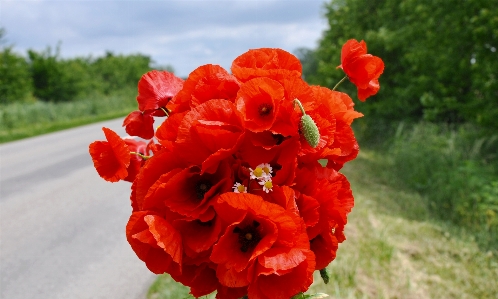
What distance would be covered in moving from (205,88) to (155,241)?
413 millimetres

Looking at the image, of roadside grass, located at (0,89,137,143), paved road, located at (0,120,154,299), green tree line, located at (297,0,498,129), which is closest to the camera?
paved road, located at (0,120,154,299)

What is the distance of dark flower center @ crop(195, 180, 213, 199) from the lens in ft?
3.71

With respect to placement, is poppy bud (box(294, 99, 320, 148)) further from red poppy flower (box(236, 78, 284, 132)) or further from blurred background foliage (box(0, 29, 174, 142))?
blurred background foliage (box(0, 29, 174, 142))

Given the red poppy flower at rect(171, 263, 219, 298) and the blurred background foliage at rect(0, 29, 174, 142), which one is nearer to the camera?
the red poppy flower at rect(171, 263, 219, 298)

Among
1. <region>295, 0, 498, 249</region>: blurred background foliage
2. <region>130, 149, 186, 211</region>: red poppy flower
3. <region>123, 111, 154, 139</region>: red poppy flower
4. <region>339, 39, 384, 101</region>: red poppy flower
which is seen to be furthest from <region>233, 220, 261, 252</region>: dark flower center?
<region>295, 0, 498, 249</region>: blurred background foliage

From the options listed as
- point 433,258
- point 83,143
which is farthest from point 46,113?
point 433,258

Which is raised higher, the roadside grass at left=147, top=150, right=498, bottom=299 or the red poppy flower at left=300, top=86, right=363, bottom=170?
the red poppy flower at left=300, top=86, right=363, bottom=170

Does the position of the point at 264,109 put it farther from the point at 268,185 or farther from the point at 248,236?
the point at 248,236

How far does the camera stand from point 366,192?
6656mm

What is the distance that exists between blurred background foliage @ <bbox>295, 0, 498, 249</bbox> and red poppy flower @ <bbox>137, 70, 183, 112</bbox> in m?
4.48

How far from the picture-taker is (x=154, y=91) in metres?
1.31

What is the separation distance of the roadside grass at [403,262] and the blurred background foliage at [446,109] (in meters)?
0.40

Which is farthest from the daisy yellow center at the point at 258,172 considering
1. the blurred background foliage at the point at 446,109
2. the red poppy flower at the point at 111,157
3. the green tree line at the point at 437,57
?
the green tree line at the point at 437,57

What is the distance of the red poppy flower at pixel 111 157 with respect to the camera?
3.84 feet
